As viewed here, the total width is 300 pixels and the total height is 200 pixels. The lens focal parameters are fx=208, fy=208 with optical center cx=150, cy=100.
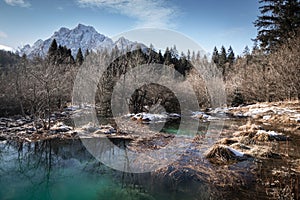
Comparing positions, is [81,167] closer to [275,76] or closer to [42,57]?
[42,57]

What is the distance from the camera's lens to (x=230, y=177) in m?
5.15

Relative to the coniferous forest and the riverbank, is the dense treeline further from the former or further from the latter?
the riverbank

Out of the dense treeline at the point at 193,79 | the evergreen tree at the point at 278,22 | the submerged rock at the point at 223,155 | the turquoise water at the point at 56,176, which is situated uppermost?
the evergreen tree at the point at 278,22

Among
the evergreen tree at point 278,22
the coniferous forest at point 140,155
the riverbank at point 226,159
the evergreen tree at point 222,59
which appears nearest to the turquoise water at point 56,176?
the coniferous forest at point 140,155

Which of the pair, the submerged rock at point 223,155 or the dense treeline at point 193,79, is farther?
the dense treeline at point 193,79

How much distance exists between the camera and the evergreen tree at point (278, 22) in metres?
19.8

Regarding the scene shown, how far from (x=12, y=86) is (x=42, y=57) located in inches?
217

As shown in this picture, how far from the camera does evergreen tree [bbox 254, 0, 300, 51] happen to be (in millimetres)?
19750

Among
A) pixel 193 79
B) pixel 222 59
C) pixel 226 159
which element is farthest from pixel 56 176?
pixel 222 59

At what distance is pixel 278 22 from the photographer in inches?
822

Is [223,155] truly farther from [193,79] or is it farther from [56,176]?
[193,79]

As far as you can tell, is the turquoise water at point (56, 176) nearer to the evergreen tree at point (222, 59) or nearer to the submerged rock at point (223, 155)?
the submerged rock at point (223, 155)

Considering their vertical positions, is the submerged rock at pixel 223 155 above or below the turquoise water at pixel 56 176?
above

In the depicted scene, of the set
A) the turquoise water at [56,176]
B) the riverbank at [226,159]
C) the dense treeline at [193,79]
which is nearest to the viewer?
the turquoise water at [56,176]
